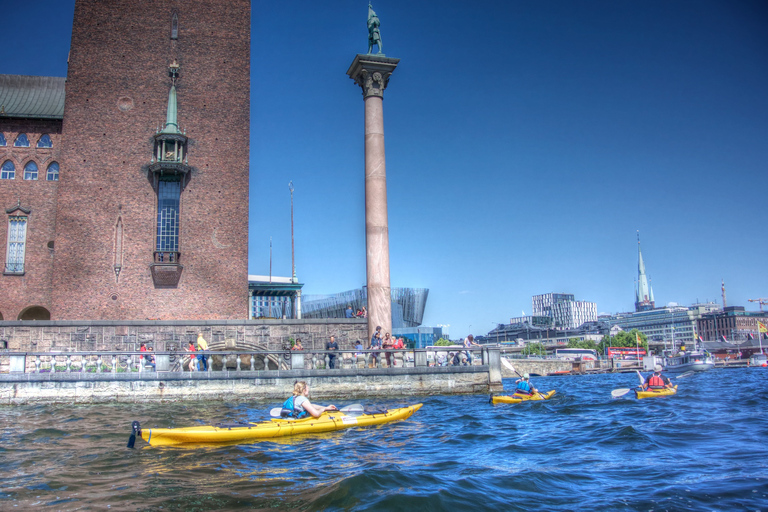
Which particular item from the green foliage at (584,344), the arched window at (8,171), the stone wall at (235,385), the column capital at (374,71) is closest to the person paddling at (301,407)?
the stone wall at (235,385)

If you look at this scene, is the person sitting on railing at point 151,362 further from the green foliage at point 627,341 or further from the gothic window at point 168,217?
the green foliage at point 627,341

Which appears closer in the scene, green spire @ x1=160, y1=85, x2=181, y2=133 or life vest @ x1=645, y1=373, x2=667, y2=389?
life vest @ x1=645, y1=373, x2=667, y2=389

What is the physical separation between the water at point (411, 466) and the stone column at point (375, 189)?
33.7 ft

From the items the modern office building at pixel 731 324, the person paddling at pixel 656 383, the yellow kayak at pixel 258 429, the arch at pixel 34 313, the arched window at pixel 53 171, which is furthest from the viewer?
the modern office building at pixel 731 324

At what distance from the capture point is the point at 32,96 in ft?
127

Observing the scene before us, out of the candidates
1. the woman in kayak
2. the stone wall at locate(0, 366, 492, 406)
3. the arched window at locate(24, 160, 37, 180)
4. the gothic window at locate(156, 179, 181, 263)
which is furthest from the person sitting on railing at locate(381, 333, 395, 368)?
the arched window at locate(24, 160, 37, 180)

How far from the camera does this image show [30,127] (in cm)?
3666

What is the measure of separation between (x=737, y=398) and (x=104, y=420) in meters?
25.5

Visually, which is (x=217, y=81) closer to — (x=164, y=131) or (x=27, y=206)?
(x=164, y=131)

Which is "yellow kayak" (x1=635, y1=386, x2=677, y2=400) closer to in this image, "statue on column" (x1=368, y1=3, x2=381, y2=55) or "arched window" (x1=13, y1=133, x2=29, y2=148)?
"statue on column" (x1=368, y1=3, x2=381, y2=55)

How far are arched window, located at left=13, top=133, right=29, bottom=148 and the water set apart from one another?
23286mm

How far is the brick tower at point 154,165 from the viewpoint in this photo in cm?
3256

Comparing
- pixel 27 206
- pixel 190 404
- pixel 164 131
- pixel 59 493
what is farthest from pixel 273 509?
pixel 27 206

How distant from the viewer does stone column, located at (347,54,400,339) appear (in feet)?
93.8
